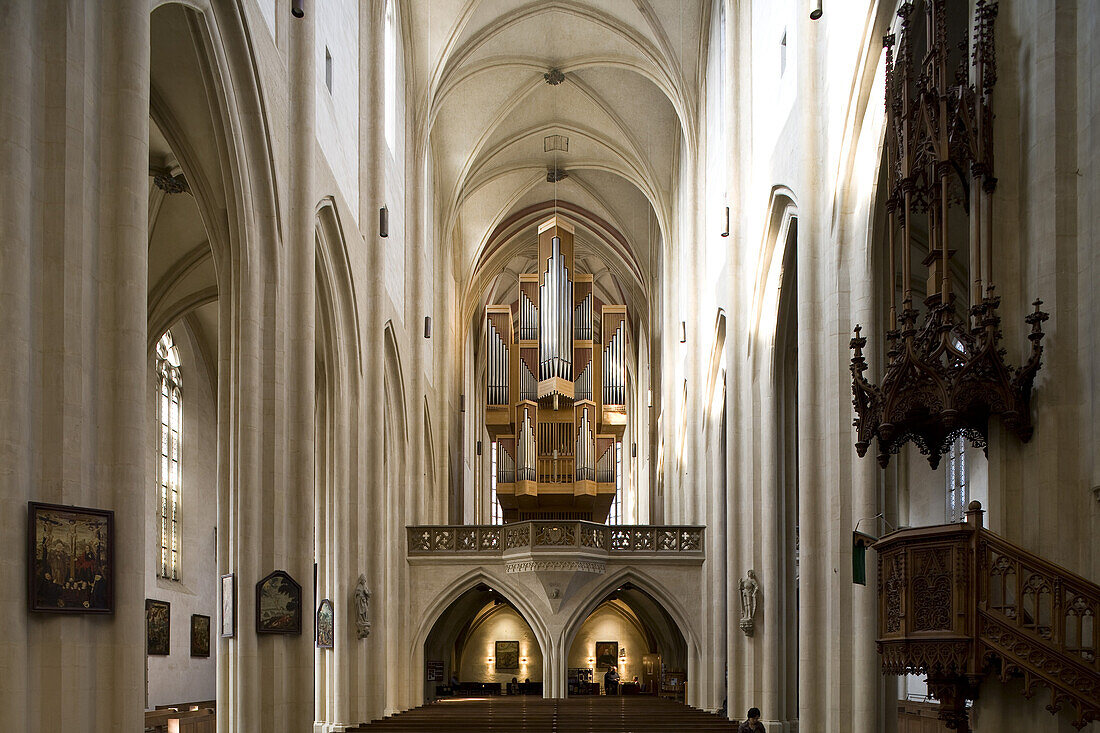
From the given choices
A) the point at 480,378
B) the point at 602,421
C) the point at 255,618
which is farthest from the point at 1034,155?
the point at 480,378

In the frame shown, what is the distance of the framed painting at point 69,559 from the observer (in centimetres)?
725

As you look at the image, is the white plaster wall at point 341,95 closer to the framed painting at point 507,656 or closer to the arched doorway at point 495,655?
the arched doorway at point 495,655

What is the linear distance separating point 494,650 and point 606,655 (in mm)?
3944

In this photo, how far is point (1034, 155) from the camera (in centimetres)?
795

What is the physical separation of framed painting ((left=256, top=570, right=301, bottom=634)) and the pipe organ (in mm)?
23944

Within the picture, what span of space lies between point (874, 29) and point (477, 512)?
3244 cm

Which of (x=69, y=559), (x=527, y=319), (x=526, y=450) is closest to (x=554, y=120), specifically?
(x=527, y=319)

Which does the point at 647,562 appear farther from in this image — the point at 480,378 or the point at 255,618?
the point at 480,378

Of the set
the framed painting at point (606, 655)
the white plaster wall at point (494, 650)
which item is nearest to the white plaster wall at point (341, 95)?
the white plaster wall at point (494, 650)

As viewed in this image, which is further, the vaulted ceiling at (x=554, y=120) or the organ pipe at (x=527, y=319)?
the organ pipe at (x=527, y=319)

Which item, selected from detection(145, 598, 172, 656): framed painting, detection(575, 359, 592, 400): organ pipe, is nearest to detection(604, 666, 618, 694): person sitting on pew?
detection(575, 359, 592, 400): organ pipe

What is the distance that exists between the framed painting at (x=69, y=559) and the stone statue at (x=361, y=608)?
11.5 metres

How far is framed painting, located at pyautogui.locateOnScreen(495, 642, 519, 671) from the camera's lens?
4044cm

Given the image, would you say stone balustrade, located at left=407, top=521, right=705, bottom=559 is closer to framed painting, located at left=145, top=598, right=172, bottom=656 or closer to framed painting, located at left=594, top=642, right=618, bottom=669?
framed painting, located at left=145, top=598, right=172, bottom=656
